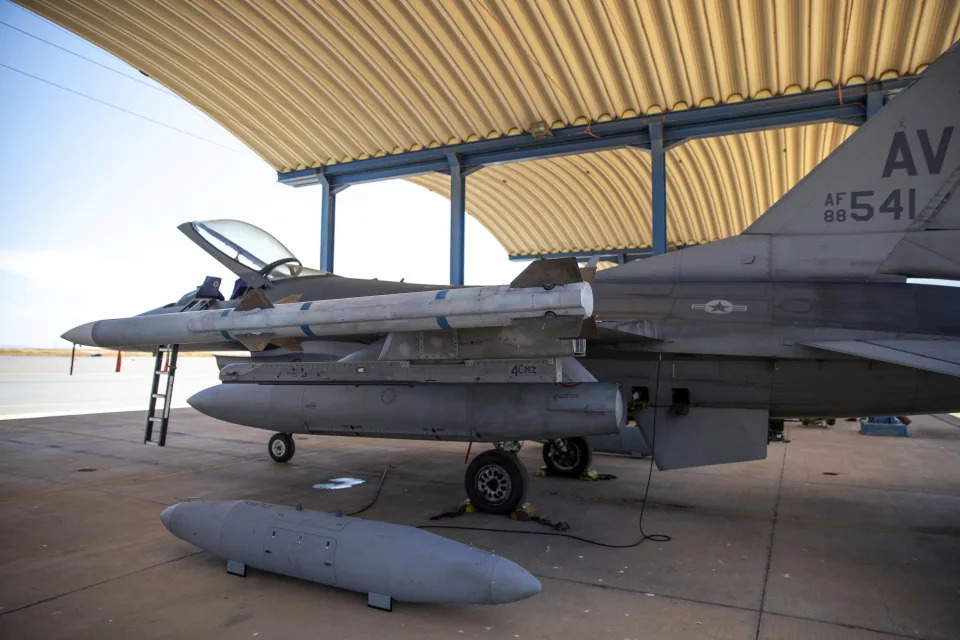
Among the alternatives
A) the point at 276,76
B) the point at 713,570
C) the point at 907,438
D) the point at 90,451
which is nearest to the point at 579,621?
the point at 713,570

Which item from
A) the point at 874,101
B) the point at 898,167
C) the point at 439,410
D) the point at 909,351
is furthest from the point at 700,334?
the point at 874,101

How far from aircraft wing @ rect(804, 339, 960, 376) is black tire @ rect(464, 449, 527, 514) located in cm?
302

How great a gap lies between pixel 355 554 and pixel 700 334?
3.89 metres

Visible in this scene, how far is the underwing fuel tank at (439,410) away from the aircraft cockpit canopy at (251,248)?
154cm

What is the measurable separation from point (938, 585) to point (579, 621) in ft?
9.06

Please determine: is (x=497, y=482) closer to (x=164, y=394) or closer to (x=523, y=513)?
(x=523, y=513)

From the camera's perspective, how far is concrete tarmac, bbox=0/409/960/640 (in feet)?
11.5

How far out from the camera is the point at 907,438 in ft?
39.9

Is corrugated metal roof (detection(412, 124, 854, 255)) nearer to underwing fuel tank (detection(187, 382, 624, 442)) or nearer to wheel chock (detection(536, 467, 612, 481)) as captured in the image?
wheel chock (detection(536, 467, 612, 481))

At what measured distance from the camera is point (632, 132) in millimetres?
10781

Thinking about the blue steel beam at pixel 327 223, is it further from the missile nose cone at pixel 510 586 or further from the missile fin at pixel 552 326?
the missile nose cone at pixel 510 586

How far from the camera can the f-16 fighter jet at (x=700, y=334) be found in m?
5.16

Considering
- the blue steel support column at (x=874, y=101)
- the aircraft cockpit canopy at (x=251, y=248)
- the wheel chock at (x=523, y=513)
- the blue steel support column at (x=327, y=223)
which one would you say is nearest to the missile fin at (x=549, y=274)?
the wheel chock at (x=523, y=513)

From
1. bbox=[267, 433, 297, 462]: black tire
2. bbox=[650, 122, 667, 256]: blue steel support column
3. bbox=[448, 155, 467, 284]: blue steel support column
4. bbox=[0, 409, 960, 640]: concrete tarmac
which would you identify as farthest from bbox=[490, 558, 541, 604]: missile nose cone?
bbox=[448, 155, 467, 284]: blue steel support column
